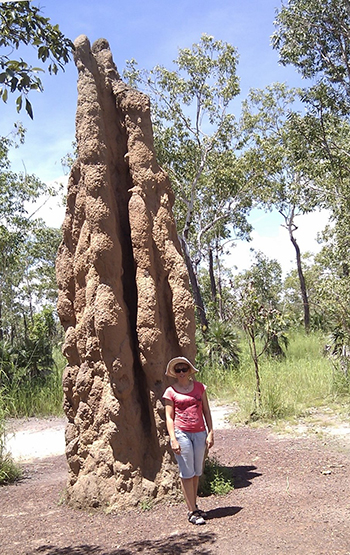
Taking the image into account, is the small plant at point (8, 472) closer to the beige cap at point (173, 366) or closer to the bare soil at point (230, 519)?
the bare soil at point (230, 519)

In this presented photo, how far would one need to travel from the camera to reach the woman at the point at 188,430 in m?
4.55

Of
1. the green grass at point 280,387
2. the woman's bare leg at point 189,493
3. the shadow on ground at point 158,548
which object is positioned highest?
the green grass at point 280,387

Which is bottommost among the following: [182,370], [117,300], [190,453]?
[190,453]

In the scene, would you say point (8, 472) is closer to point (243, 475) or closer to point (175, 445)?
point (243, 475)

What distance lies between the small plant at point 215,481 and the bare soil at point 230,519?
91 mm

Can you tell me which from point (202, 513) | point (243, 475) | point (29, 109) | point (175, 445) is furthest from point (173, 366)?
point (29, 109)

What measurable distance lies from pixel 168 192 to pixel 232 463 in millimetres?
3081

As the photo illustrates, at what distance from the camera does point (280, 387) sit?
10.0 metres

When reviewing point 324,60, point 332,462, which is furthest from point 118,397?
point 324,60

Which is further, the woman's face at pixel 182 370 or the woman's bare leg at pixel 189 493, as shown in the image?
the woman's face at pixel 182 370

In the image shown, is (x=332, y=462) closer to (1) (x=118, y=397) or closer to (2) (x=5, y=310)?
(1) (x=118, y=397)

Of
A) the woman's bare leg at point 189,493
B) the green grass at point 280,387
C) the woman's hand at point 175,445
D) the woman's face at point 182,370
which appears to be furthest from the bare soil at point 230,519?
the green grass at point 280,387

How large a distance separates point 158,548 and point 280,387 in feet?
20.6

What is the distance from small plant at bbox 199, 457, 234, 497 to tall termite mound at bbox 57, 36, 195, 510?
0.40 metres
